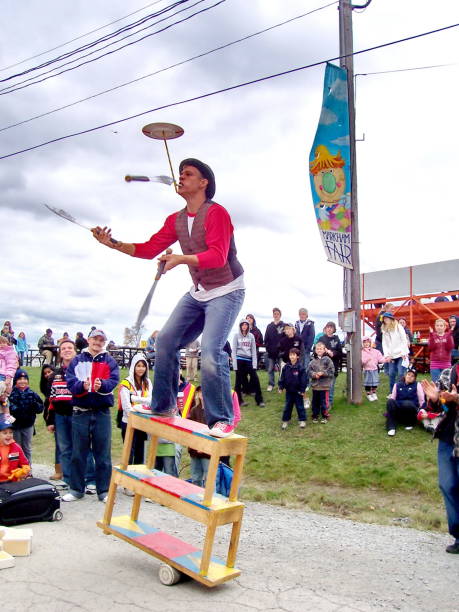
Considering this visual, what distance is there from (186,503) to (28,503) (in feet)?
8.52

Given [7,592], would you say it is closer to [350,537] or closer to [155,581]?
[155,581]

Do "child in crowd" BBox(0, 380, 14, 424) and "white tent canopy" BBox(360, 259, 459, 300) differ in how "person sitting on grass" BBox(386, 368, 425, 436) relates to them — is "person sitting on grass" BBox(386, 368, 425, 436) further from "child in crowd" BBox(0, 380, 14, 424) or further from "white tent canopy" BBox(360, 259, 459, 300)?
"white tent canopy" BBox(360, 259, 459, 300)

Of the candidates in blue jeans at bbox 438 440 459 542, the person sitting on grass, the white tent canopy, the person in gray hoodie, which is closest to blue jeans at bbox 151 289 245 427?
blue jeans at bbox 438 440 459 542

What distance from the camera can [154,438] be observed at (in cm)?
562

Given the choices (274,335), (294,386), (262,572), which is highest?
(274,335)

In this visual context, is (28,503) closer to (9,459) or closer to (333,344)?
(9,459)

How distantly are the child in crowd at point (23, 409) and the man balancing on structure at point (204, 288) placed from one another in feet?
13.4

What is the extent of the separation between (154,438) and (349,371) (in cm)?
774

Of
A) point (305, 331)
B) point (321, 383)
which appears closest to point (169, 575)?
point (321, 383)

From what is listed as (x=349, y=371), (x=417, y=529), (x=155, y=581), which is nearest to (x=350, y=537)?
(x=417, y=529)

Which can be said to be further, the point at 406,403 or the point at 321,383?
the point at 321,383

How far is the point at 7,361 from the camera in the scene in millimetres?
10625

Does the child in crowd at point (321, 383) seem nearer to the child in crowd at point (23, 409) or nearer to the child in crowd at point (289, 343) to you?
the child in crowd at point (289, 343)

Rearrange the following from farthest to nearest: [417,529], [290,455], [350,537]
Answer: [290,455], [417,529], [350,537]
